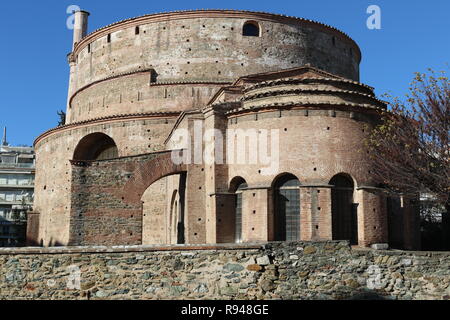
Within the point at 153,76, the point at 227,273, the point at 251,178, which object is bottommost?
the point at 227,273

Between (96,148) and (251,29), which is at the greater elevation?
(251,29)

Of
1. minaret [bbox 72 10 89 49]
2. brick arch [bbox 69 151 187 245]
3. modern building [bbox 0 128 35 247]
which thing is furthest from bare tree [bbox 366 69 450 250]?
modern building [bbox 0 128 35 247]

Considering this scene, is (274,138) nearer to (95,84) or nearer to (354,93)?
(354,93)

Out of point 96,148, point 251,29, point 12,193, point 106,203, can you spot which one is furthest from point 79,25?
point 12,193

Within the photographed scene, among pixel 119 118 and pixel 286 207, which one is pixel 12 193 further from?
pixel 286 207

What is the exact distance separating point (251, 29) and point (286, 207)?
12.8 meters

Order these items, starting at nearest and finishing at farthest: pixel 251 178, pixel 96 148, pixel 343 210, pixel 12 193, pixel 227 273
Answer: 1. pixel 227 273
2. pixel 343 210
3. pixel 251 178
4. pixel 96 148
5. pixel 12 193

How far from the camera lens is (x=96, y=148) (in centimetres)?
2927

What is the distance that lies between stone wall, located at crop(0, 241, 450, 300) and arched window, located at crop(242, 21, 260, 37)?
1783 centimetres

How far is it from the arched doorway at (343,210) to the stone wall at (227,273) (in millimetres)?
5964

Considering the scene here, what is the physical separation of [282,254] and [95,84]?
20715 mm

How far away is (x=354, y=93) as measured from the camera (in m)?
20.3

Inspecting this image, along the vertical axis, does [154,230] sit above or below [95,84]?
below
